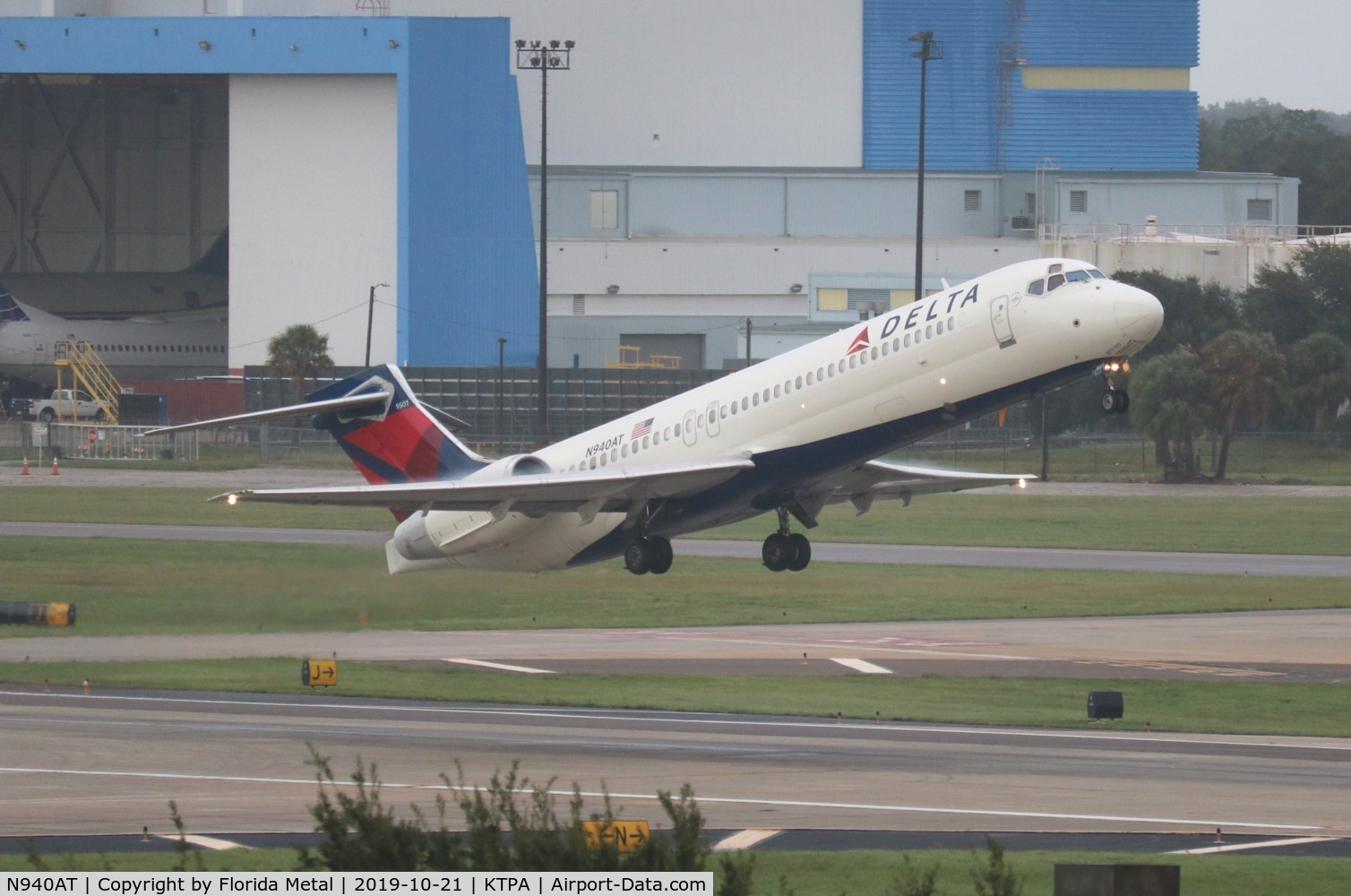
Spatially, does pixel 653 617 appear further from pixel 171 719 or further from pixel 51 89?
pixel 51 89

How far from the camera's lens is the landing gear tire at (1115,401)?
31.1m

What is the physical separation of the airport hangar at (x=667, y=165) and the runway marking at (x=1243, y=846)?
272 feet

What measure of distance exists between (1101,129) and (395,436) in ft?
321

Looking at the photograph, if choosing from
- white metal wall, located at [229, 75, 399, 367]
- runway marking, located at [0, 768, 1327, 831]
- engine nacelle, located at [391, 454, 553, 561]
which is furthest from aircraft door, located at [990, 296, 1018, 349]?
white metal wall, located at [229, 75, 399, 367]

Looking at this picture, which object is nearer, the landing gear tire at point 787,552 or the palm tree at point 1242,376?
the landing gear tire at point 787,552

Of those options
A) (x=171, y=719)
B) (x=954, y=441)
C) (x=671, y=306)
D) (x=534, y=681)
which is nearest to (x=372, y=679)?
(x=534, y=681)

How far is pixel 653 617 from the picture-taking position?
48.9 m

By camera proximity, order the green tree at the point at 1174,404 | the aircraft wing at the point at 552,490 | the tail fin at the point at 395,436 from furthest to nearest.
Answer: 1. the green tree at the point at 1174,404
2. the tail fin at the point at 395,436
3. the aircraft wing at the point at 552,490

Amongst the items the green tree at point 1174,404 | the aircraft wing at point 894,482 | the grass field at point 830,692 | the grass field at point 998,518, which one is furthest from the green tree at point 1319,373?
the grass field at point 830,692

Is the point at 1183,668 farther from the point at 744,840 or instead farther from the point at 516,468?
the point at 744,840

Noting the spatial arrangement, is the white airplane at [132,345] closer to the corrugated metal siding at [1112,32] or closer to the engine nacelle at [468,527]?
the corrugated metal siding at [1112,32]

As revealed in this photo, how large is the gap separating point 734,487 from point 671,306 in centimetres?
8122

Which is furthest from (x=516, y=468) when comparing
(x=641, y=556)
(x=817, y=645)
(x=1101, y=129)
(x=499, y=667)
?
(x=1101, y=129)

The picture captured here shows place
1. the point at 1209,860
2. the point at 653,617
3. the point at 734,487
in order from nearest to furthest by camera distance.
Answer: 1. the point at 1209,860
2. the point at 734,487
3. the point at 653,617
